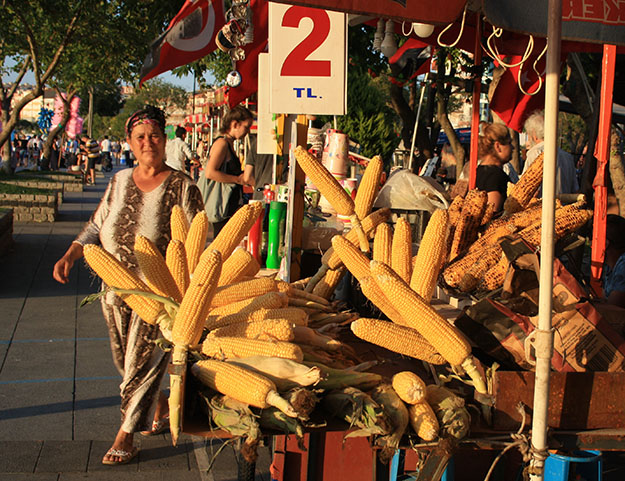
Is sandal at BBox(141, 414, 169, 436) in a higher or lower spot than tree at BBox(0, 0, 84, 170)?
lower

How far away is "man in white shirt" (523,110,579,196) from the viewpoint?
666 cm

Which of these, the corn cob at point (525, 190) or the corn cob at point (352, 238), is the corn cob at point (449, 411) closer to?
the corn cob at point (352, 238)

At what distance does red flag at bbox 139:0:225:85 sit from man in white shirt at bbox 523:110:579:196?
3147 millimetres

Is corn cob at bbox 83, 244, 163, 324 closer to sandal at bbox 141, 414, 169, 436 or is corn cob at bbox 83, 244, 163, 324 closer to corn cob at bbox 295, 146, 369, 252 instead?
corn cob at bbox 295, 146, 369, 252

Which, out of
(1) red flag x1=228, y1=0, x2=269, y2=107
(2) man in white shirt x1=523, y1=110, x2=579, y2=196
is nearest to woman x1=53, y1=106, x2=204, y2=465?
(2) man in white shirt x1=523, y1=110, x2=579, y2=196

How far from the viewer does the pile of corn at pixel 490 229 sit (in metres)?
3.26

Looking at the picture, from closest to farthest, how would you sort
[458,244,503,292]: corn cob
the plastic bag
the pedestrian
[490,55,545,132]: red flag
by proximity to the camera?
[458,244,503,292]: corn cob, the plastic bag, [490,55,545,132]: red flag, the pedestrian

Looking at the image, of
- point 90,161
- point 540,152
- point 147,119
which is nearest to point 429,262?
point 147,119

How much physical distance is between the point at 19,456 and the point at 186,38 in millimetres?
3554

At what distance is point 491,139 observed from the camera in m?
6.14

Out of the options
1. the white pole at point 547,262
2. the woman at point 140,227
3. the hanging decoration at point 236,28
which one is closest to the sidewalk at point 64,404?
the woman at point 140,227

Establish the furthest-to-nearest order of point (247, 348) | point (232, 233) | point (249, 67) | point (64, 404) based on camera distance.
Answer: point (249, 67)
point (64, 404)
point (232, 233)
point (247, 348)

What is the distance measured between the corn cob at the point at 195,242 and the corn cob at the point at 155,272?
0.32 m

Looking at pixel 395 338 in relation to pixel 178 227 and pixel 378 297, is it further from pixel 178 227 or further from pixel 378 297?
pixel 178 227
